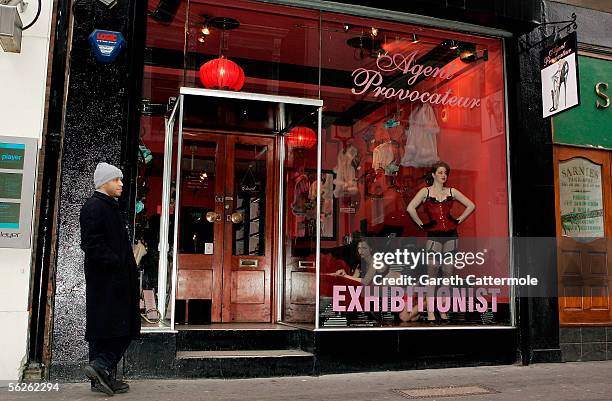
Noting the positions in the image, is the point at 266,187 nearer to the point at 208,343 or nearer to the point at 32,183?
the point at 208,343

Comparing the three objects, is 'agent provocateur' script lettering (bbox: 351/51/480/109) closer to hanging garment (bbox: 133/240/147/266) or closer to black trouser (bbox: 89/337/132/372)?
hanging garment (bbox: 133/240/147/266)

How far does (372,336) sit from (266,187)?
274 cm

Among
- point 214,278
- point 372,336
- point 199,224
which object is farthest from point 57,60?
point 372,336

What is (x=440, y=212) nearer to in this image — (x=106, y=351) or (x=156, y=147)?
(x=156, y=147)

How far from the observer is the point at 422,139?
322 inches

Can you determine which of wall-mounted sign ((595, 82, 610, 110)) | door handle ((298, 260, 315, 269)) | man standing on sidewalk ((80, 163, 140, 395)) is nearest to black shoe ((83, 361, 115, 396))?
man standing on sidewalk ((80, 163, 140, 395))

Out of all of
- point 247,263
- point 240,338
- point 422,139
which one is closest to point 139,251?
point 240,338

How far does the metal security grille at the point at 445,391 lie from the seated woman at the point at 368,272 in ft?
4.52

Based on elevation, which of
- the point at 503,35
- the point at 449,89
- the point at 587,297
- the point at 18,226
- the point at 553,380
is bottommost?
the point at 553,380

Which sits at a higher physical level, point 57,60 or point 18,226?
point 57,60

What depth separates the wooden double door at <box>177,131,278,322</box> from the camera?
27.3 feet

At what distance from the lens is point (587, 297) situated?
8.34m

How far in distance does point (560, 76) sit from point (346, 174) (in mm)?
2917

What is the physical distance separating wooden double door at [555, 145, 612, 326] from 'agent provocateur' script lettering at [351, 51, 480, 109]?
161 centimetres
